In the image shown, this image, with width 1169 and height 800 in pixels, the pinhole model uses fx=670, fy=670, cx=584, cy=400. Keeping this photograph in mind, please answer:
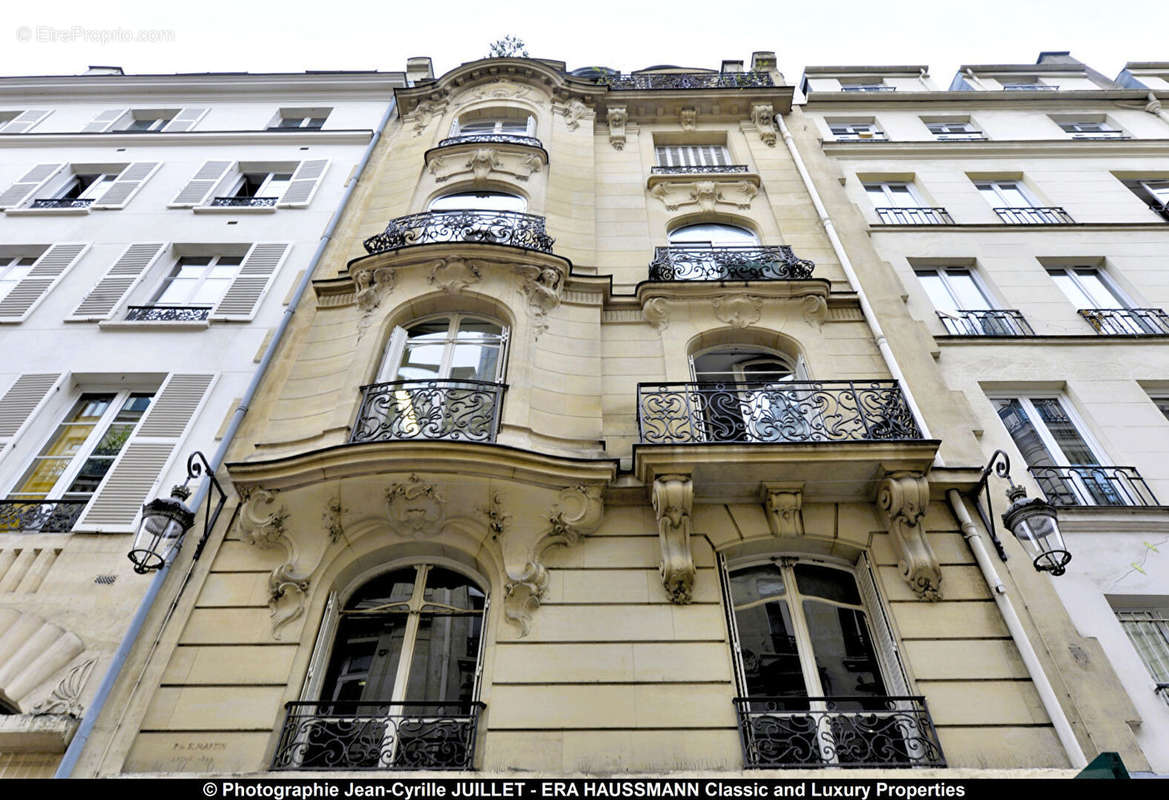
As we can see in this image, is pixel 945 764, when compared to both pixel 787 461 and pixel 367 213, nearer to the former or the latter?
pixel 787 461

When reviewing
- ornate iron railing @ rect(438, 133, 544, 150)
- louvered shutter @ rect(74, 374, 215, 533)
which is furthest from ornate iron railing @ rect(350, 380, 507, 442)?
ornate iron railing @ rect(438, 133, 544, 150)

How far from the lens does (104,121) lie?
573 inches

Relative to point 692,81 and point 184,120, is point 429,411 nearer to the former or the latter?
point 692,81

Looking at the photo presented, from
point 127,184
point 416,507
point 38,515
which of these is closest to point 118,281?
point 127,184

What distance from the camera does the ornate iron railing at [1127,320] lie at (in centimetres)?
924

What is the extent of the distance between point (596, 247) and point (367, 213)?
400 centimetres

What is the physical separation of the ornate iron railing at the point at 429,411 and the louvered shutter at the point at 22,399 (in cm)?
405

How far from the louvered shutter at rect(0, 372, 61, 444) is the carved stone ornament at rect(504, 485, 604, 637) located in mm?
6220

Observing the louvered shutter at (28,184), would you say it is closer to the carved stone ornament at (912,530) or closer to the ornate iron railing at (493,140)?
the ornate iron railing at (493,140)

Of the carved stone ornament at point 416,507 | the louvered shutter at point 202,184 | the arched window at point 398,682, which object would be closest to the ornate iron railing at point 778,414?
the carved stone ornament at point 416,507

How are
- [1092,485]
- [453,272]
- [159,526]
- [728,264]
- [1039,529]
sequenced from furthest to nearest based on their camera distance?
[728,264] < [453,272] < [1092,485] < [159,526] < [1039,529]

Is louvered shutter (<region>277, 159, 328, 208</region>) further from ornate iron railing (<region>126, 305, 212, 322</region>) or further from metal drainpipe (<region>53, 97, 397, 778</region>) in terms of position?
ornate iron railing (<region>126, 305, 212, 322</region>)

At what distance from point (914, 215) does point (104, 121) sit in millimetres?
16655

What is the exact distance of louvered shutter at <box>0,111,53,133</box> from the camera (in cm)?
1435
